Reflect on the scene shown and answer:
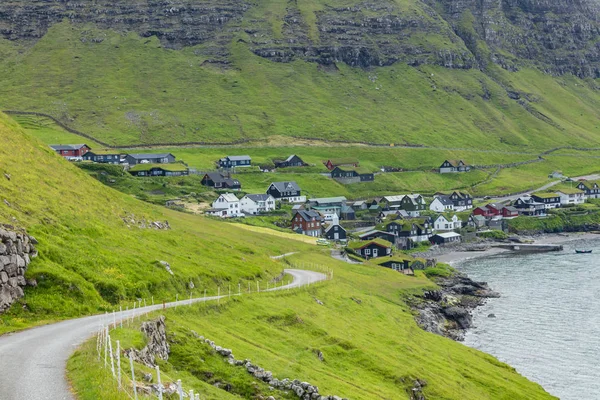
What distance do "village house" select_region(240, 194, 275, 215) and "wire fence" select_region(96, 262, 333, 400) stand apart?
10051cm

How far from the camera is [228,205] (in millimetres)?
187375

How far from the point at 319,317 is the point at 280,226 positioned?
4523 inches

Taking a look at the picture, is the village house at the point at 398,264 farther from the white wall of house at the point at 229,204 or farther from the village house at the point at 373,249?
the white wall of house at the point at 229,204

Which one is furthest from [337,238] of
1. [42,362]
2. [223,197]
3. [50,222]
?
[42,362]

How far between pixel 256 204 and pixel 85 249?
138 meters

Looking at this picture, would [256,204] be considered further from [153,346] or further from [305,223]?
[153,346]

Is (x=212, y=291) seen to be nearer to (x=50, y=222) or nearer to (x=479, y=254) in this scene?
(x=50, y=222)

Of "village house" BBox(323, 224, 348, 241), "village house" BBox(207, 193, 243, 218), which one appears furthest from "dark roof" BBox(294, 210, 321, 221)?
"village house" BBox(207, 193, 243, 218)

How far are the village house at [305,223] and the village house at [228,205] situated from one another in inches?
573

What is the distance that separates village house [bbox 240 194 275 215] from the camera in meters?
193

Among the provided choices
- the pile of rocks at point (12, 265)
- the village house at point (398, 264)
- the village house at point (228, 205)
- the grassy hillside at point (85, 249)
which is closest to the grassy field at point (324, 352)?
the grassy hillside at point (85, 249)

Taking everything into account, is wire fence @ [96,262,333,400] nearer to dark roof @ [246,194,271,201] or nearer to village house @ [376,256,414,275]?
village house @ [376,256,414,275]

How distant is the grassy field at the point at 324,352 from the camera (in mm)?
40625

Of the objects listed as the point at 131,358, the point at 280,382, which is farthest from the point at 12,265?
the point at 280,382
